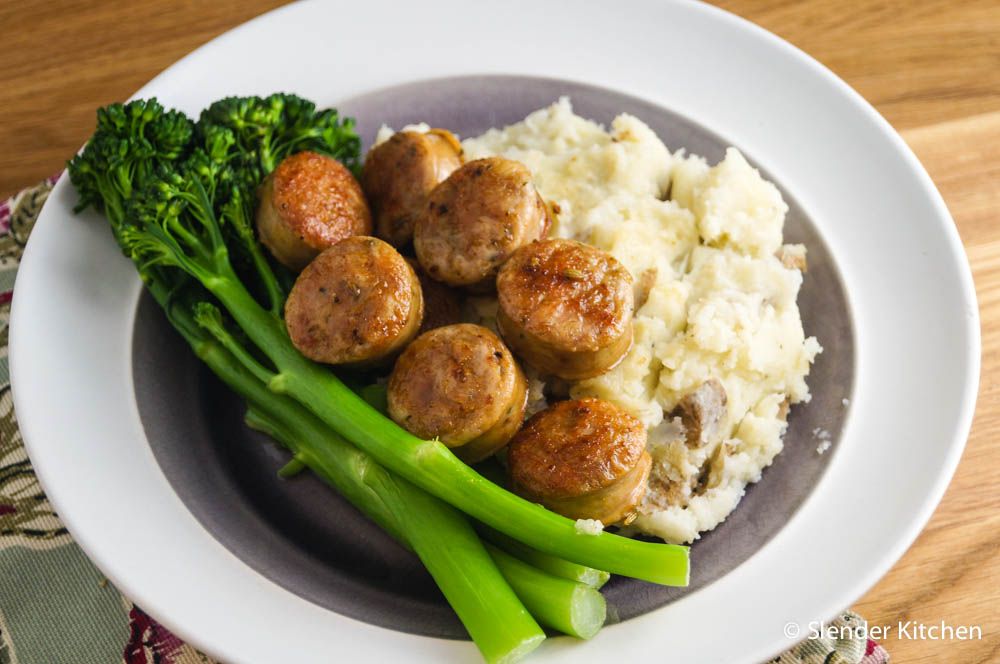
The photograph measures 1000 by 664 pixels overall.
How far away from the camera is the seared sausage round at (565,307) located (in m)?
2.87

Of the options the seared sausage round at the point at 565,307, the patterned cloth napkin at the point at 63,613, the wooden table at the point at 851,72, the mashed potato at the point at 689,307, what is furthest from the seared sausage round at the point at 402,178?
the wooden table at the point at 851,72

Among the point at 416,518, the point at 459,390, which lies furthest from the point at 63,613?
the point at 459,390

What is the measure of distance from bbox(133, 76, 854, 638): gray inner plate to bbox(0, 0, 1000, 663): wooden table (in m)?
0.58

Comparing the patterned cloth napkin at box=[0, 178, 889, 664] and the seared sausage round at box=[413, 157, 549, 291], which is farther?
the seared sausage round at box=[413, 157, 549, 291]

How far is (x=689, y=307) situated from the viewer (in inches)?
127

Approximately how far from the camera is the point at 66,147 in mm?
4383

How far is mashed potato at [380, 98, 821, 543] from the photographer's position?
3084mm

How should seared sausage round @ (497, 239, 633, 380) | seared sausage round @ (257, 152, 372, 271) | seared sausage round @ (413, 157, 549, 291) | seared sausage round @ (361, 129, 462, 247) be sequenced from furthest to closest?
seared sausage round @ (361, 129, 462, 247) < seared sausage round @ (257, 152, 372, 271) < seared sausage round @ (413, 157, 549, 291) < seared sausage round @ (497, 239, 633, 380)

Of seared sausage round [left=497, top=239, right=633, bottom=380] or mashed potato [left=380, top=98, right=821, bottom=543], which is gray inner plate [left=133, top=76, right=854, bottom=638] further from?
seared sausage round [left=497, top=239, right=633, bottom=380]

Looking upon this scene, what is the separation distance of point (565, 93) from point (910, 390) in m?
1.88

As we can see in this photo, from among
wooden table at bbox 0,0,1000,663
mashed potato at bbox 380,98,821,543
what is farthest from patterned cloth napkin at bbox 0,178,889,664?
wooden table at bbox 0,0,1000,663

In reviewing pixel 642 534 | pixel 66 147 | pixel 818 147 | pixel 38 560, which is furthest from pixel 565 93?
pixel 38 560

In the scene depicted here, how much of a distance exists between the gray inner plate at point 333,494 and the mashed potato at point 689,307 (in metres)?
0.08

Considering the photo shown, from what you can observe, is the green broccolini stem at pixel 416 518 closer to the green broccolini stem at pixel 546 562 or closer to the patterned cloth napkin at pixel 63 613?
the green broccolini stem at pixel 546 562
